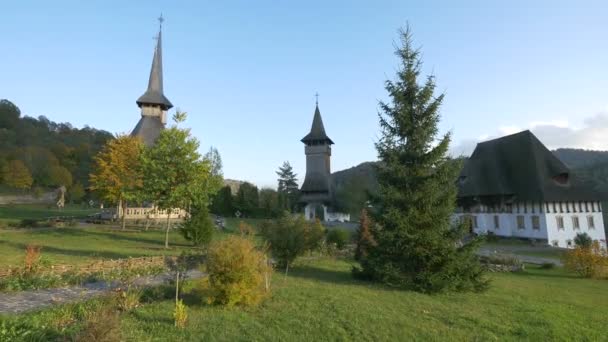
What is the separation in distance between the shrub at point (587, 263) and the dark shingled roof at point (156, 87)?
143 feet

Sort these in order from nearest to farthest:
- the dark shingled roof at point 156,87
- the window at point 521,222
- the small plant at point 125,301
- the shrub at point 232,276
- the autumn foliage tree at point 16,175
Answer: the small plant at point 125,301, the shrub at point 232,276, the window at point 521,222, the dark shingled roof at point 156,87, the autumn foliage tree at point 16,175

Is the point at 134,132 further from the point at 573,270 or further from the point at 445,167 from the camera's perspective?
the point at 573,270

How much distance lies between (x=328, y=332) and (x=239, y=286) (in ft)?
8.54

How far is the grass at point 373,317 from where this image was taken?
6.97 meters

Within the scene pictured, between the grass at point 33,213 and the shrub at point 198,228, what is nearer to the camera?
the shrub at point 198,228

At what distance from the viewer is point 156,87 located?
46781 mm

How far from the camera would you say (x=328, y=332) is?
7051mm

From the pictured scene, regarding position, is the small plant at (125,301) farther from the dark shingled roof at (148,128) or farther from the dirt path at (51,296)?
the dark shingled roof at (148,128)

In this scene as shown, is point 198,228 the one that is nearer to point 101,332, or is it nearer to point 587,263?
point 101,332

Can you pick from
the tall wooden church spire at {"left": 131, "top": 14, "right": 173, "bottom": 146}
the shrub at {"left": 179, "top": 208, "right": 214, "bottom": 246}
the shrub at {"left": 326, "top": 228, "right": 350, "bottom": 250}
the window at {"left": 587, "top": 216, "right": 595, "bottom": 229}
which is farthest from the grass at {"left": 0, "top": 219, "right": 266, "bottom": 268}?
the window at {"left": 587, "top": 216, "right": 595, "bottom": 229}

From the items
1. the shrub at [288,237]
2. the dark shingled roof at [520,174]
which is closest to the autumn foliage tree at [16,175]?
the shrub at [288,237]

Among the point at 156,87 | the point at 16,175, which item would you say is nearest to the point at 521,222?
the point at 156,87

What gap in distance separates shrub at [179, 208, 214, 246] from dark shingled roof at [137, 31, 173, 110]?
2864 centimetres

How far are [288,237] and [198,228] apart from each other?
8.49 m
